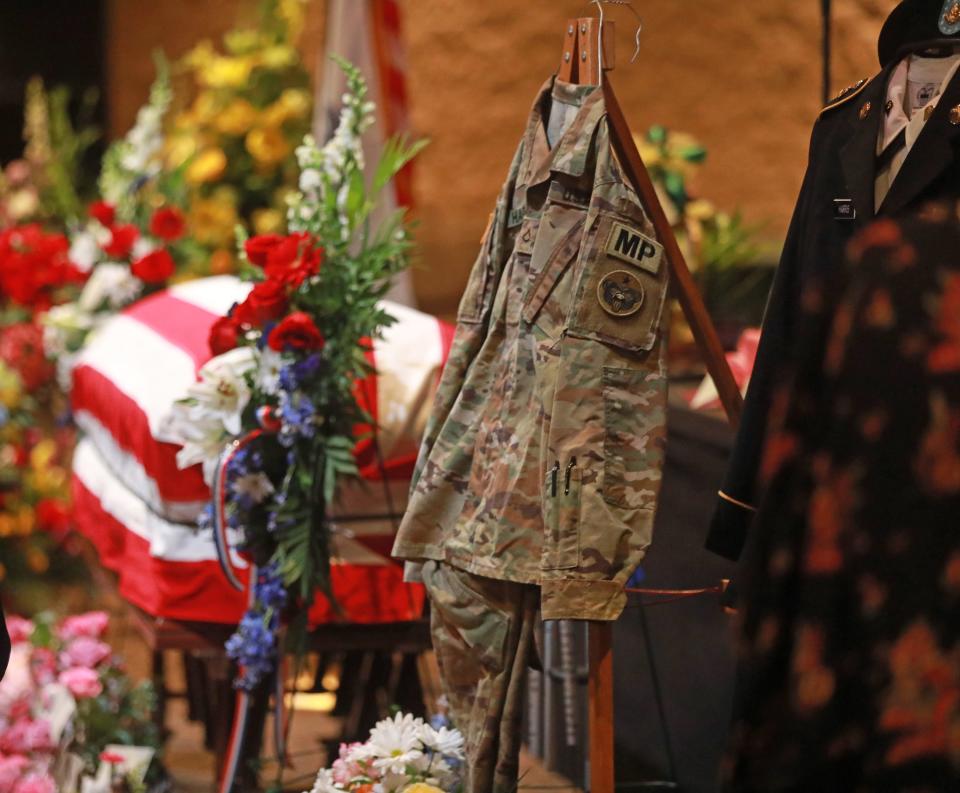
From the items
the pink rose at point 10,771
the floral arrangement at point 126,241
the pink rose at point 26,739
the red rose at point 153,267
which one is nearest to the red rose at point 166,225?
the floral arrangement at point 126,241

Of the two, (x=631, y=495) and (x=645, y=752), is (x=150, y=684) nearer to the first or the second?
(x=645, y=752)

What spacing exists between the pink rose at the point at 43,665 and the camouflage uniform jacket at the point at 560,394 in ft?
4.73

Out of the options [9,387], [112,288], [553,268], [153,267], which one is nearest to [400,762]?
[553,268]

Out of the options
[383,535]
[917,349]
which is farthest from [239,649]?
[917,349]

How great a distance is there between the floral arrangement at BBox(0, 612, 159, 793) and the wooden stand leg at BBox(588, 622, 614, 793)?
1.33 m

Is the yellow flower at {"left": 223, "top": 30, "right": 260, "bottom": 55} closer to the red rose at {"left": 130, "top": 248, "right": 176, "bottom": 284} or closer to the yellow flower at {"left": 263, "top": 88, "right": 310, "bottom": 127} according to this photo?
the yellow flower at {"left": 263, "top": 88, "right": 310, "bottom": 127}

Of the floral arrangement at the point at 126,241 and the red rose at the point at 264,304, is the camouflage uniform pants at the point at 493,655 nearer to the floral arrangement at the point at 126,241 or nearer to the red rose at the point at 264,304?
the red rose at the point at 264,304

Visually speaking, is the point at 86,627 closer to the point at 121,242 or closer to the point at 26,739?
the point at 26,739

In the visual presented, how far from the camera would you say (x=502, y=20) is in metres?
5.77

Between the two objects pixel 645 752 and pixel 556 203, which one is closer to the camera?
pixel 556 203

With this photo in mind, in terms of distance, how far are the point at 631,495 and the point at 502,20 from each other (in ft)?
13.0

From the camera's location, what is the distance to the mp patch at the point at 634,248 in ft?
7.13

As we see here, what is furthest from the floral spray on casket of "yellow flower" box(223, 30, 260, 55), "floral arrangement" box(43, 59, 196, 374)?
"yellow flower" box(223, 30, 260, 55)

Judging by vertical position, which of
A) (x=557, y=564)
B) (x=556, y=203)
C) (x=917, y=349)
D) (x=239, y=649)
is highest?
(x=556, y=203)
